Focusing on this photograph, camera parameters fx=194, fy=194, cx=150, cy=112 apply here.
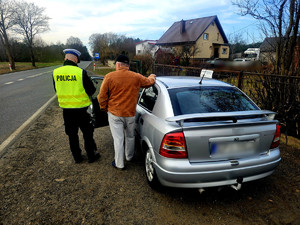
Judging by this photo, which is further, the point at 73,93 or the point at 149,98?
the point at 149,98

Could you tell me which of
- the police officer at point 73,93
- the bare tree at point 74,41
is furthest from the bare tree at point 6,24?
the bare tree at point 74,41

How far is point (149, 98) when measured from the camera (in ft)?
10.4

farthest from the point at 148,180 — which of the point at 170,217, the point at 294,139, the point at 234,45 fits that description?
the point at 234,45

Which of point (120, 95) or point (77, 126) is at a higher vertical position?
point (120, 95)

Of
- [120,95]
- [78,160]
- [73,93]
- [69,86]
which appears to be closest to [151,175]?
[120,95]

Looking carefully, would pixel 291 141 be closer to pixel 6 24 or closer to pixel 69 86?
pixel 69 86

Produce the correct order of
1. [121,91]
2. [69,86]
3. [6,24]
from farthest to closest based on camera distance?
[6,24] < [69,86] < [121,91]

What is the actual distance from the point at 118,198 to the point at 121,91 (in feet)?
4.81

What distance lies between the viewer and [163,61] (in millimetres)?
14844

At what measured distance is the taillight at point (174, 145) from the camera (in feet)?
6.91

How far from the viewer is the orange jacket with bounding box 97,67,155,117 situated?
2850mm

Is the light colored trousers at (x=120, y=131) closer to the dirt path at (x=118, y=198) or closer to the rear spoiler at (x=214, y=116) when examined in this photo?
the dirt path at (x=118, y=198)

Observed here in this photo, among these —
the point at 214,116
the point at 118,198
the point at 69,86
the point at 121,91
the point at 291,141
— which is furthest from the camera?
the point at 291,141

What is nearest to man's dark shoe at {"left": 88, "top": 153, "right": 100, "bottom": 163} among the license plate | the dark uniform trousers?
the dark uniform trousers
